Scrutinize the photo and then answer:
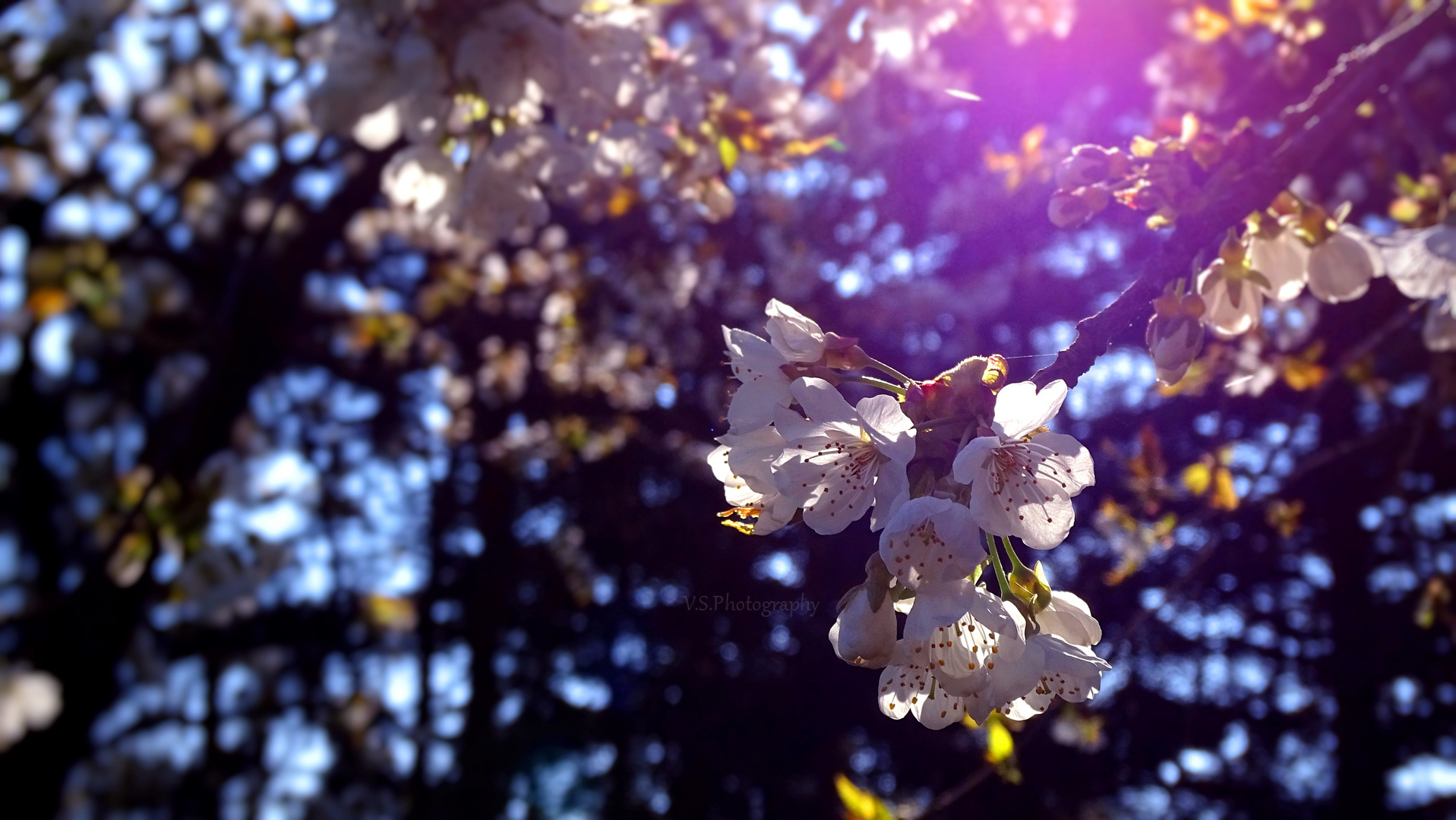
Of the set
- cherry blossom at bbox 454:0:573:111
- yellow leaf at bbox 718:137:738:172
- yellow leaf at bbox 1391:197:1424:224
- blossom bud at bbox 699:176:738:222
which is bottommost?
yellow leaf at bbox 1391:197:1424:224

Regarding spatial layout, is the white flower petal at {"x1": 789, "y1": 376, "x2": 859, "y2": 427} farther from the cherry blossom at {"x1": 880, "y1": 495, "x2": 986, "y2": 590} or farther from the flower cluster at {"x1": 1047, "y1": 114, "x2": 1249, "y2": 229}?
the flower cluster at {"x1": 1047, "y1": 114, "x2": 1249, "y2": 229}

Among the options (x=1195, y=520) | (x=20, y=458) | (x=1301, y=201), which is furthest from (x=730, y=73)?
(x=20, y=458)

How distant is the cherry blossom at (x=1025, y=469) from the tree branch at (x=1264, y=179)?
0.15ft

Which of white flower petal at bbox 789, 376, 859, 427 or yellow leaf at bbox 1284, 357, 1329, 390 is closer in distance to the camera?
white flower petal at bbox 789, 376, 859, 427

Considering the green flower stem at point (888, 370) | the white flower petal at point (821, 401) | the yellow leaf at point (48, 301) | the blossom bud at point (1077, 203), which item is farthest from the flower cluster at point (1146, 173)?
the yellow leaf at point (48, 301)

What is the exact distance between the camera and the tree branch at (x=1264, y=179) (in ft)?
2.31

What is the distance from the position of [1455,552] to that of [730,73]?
2.10 metres

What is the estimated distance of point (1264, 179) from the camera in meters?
0.84

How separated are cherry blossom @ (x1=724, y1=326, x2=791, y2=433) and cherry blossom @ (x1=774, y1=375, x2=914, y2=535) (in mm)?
16

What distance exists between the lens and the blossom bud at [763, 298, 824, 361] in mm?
743

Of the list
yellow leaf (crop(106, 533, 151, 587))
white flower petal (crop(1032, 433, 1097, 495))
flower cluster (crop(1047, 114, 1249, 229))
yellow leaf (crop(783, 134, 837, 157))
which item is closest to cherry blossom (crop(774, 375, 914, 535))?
white flower petal (crop(1032, 433, 1097, 495))

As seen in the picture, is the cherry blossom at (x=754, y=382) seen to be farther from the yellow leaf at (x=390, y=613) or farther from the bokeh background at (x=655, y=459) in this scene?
the yellow leaf at (x=390, y=613)

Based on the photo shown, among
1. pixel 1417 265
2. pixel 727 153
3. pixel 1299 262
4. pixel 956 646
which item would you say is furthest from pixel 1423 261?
pixel 727 153

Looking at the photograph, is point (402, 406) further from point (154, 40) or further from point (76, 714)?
point (154, 40)
